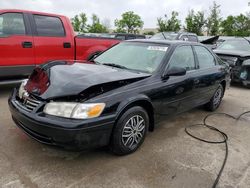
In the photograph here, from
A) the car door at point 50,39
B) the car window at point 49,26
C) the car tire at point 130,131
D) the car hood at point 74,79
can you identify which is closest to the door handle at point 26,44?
the car door at point 50,39

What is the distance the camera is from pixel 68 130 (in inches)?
97.7

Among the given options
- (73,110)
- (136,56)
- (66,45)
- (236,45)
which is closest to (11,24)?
(66,45)

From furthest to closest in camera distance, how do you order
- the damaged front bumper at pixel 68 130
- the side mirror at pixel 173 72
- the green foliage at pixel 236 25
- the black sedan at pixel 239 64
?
the green foliage at pixel 236 25, the black sedan at pixel 239 64, the side mirror at pixel 173 72, the damaged front bumper at pixel 68 130

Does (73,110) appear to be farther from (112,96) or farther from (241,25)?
(241,25)

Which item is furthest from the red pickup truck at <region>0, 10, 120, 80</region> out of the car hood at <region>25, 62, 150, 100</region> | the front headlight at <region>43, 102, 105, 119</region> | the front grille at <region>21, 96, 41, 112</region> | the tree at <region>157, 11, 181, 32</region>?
the tree at <region>157, 11, 181, 32</region>

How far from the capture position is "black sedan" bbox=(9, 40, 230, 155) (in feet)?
8.45

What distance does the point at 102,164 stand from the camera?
114 inches

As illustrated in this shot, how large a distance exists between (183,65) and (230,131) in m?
1.42

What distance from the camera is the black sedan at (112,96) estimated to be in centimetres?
257

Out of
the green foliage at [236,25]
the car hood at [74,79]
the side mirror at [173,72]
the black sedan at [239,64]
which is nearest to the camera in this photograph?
the car hood at [74,79]

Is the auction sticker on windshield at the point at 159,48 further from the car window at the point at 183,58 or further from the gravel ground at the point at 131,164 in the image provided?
the gravel ground at the point at 131,164

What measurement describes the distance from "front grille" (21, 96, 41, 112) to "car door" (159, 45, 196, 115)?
5.38ft

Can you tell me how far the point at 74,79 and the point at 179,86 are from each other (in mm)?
1684

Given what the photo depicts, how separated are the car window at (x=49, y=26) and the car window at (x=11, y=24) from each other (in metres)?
0.35
